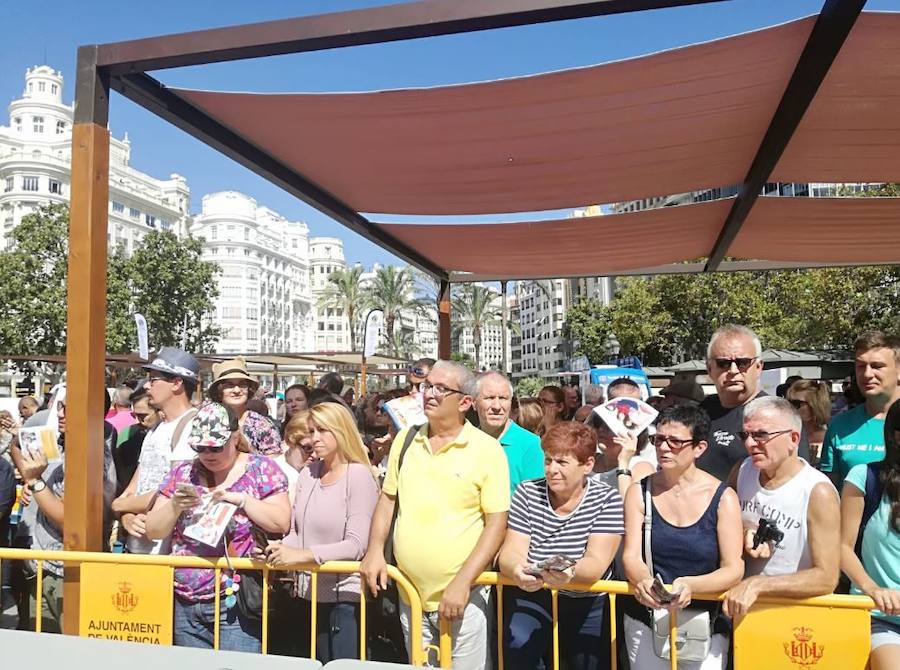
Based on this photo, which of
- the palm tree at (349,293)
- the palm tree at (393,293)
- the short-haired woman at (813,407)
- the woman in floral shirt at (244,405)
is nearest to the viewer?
the woman in floral shirt at (244,405)

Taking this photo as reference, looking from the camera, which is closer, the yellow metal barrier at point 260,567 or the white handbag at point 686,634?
the white handbag at point 686,634

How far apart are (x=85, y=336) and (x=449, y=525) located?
1.97 metres

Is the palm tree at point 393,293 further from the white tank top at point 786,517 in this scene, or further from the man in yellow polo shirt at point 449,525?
the white tank top at point 786,517

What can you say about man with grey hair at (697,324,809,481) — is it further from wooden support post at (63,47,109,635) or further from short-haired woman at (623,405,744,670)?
wooden support post at (63,47,109,635)

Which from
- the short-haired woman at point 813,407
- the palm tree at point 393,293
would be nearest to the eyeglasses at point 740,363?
the short-haired woman at point 813,407

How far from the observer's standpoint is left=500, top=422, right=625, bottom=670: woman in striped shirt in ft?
9.48

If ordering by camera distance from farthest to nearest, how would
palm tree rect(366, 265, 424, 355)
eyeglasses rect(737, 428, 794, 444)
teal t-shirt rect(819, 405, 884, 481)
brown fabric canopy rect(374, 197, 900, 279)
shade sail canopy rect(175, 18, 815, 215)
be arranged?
palm tree rect(366, 265, 424, 355) < brown fabric canopy rect(374, 197, 900, 279) < shade sail canopy rect(175, 18, 815, 215) < teal t-shirt rect(819, 405, 884, 481) < eyeglasses rect(737, 428, 794, 444)

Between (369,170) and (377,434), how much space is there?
226cm

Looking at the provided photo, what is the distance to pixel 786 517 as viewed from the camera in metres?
2.71

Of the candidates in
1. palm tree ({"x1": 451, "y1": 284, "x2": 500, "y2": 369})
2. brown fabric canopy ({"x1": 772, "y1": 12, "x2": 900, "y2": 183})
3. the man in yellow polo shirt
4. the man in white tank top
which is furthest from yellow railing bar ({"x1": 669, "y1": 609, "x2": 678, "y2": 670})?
palm tree ({"x1": 451, "y1": 284, "x2": 500, "y2": 369})

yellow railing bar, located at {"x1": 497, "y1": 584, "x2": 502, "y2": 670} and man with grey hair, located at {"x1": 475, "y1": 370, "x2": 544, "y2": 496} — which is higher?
man with grey hair, located at {"x1": 475, "y1": 370, "x2": 544, "y2": 496}

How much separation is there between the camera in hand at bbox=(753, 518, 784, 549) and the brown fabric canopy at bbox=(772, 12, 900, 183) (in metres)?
2.41

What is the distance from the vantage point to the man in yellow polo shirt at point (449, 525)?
2934 mm

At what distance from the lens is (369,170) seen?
5473mm
